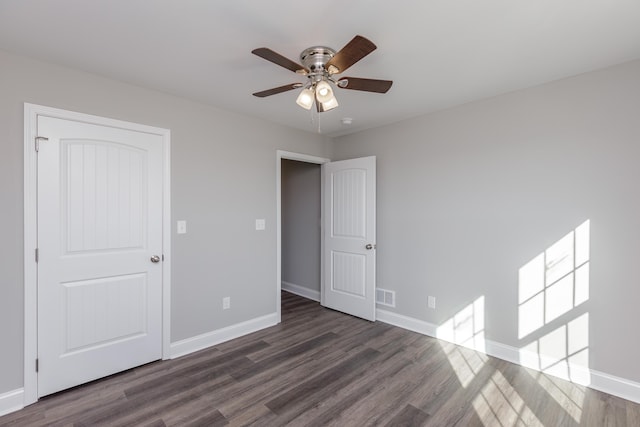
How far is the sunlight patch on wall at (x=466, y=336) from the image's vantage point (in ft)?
8.98

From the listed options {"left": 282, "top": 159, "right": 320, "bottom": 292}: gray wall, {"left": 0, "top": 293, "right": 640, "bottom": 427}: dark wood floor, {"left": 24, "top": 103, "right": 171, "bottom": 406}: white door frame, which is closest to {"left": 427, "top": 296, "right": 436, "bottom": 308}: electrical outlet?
{"left": 0, "top": 293, "right": 640, "bottom": 427}: dark wood floor

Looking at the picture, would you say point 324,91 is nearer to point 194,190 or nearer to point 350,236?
point 194,190

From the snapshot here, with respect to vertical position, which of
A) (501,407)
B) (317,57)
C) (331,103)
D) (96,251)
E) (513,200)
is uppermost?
(317,57)

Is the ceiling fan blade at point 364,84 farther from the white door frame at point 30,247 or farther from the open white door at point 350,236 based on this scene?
the white door frame at point 30,247

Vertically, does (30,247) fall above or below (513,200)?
below

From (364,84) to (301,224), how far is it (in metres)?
3.22

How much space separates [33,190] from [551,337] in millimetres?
4187

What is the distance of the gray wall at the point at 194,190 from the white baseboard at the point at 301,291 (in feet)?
3.71

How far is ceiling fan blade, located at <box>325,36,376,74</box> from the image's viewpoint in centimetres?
149

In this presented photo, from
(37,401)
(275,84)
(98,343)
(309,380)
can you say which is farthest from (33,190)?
(309,380)

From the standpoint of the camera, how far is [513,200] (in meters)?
2.76


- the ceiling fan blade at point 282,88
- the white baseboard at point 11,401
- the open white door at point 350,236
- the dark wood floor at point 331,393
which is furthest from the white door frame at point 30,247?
the open white door at point 350,236

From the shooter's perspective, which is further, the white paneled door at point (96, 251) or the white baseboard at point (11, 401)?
the white paneled door at point (96, 251)

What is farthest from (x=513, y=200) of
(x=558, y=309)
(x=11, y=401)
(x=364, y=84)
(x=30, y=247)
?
(x=11, y=401)
